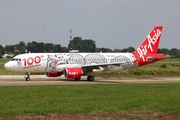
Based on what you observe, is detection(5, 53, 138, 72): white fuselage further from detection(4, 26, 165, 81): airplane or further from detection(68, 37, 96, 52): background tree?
detection(68, 37, 96, 52): background tree

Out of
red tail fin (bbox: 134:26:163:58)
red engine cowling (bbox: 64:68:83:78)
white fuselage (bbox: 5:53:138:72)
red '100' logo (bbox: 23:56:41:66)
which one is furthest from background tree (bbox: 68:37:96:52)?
red engine cowling (bbox: 64:68:83:78)

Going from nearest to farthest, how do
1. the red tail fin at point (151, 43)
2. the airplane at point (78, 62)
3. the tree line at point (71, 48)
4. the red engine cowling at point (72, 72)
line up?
1. the red engine cowling at point (72, 72)
2. the airplane at point (78, 62)
3. the red tail fin at point (151, 43)
4. the tree line at point (71, 48)

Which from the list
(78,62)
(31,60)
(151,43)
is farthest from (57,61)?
(151,43)

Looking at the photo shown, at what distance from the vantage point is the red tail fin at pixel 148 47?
4478 centimetres

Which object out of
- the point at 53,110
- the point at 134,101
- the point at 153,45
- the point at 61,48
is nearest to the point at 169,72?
the point at 153,45

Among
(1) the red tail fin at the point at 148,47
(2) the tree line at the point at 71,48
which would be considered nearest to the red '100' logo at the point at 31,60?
(1) the red tail fin at the point at 148,47

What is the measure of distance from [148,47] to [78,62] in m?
9.58

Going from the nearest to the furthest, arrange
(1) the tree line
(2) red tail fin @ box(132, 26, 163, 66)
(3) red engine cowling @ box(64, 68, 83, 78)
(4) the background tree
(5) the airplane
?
(3) red engine cowling @ box(64, 68, 83, 78) → (5) the airplane → (2) red tail fin @ box(132, 26, 163, 66) → (1) the tree line → (4) the background tree

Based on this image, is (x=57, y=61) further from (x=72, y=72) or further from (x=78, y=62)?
(x=72, y=72)

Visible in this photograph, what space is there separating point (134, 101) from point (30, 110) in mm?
5350

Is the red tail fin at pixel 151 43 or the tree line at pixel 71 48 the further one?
the tree line at pixel 71 48

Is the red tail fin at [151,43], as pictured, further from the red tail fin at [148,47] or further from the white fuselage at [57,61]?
the white fuselage at [57,61]

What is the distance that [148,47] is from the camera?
45688mm

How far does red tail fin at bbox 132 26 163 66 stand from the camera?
44781mm
